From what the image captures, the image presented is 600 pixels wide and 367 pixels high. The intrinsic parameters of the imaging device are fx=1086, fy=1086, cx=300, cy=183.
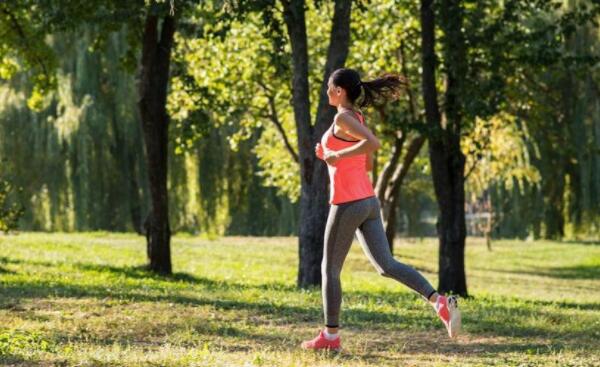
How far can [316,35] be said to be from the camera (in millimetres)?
30094

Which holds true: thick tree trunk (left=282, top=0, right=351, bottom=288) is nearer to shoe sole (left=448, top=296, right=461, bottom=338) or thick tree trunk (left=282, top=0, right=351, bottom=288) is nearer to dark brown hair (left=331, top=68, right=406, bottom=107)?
dark brown hair (left=331, top=68, right=406, bottom=107)

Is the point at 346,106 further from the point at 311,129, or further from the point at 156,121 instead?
the point at 156,121

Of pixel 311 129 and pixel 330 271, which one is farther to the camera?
pixel 311 129

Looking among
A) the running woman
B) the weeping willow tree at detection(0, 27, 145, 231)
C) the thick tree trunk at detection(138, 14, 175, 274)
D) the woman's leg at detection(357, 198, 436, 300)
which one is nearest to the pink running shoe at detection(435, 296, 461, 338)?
the running woman

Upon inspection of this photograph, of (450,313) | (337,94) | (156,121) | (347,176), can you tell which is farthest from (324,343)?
(156,121)

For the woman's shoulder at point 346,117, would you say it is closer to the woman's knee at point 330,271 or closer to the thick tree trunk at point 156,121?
the woman's knee at point 330,271

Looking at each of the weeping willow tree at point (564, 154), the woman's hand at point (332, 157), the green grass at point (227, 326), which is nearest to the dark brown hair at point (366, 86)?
the woman's hand at point (332, 157)

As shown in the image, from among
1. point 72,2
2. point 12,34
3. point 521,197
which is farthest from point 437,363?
point 521,197

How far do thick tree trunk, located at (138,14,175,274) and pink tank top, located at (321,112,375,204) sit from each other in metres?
12.4

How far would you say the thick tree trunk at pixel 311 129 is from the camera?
17.2 metres

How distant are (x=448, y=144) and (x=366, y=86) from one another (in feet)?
34.5

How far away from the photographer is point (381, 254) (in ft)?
27.6

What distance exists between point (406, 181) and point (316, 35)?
2177 cm

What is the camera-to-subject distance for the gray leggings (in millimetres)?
8359
